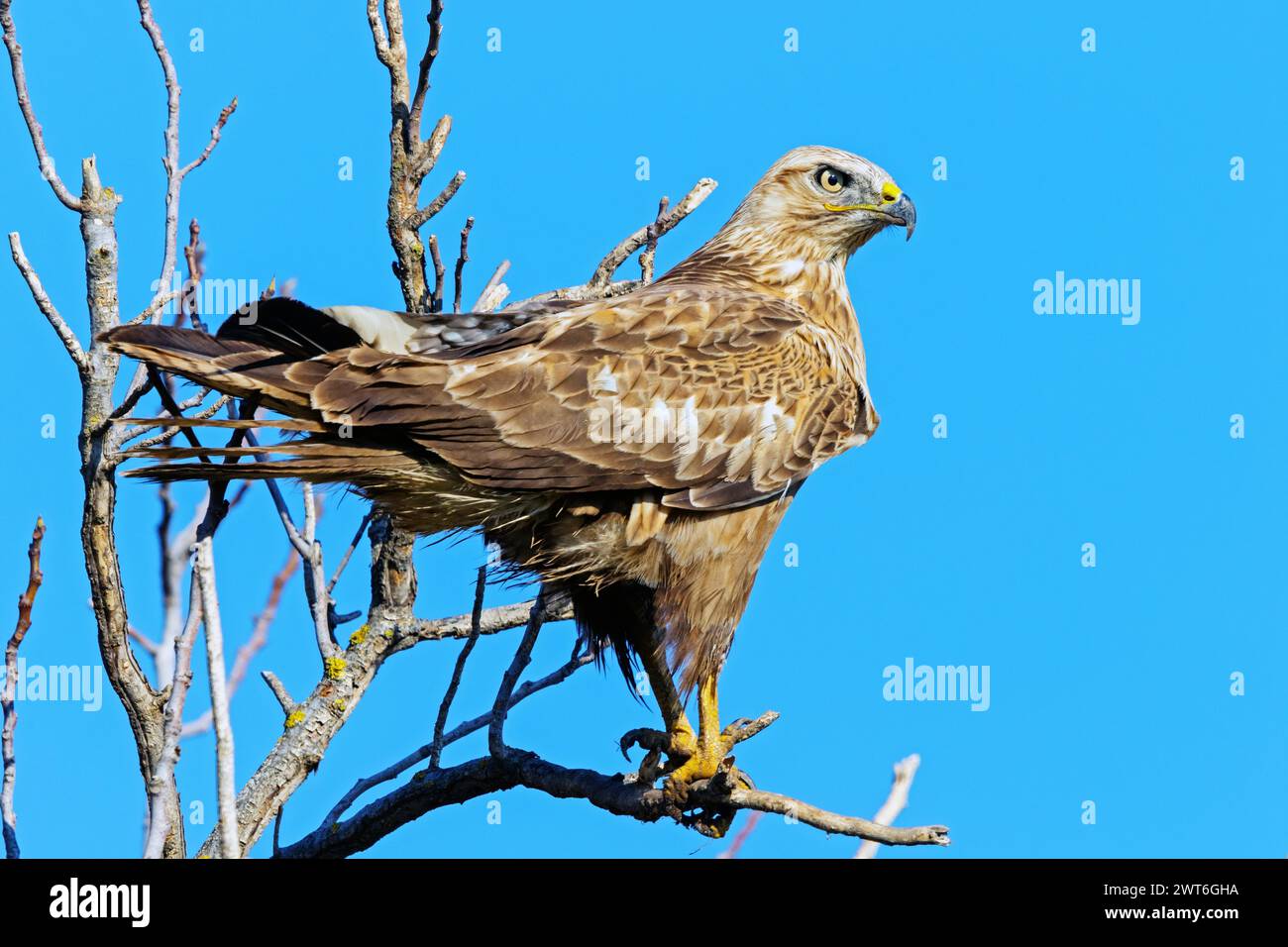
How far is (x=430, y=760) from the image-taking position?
545 centimetres

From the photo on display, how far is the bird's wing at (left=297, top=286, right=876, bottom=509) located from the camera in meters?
4.96

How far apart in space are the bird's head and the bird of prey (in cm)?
61

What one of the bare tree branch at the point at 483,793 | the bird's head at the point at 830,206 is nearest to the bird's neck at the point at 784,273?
the bird's head at the point at 830,206

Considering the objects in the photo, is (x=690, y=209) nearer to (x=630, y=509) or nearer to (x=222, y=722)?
(x=630, y=509)

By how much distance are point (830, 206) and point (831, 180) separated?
140mm

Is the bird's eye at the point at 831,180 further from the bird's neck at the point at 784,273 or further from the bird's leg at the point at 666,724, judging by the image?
the bird's leg at the point at 666,724

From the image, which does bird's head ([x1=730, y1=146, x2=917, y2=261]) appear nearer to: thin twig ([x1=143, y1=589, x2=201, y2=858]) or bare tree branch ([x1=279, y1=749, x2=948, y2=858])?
bare tree branch ([x1=279, y1=749, x2=948, y2=858])

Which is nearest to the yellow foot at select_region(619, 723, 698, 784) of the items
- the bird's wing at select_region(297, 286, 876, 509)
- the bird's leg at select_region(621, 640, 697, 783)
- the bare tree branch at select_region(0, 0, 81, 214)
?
the bird's leg at select_region(621, 640, 697, 783)

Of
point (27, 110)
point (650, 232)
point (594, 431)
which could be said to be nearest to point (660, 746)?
point (594, 431)

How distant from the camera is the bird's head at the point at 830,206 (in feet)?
21.6

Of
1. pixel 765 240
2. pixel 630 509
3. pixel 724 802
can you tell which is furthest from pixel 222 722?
pixel 765 240

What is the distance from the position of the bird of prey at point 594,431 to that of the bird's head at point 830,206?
2.01 ft
